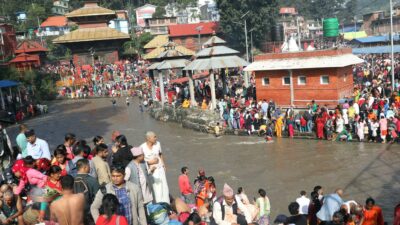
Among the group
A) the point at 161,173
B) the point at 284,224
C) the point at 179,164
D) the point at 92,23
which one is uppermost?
the point at 92,23

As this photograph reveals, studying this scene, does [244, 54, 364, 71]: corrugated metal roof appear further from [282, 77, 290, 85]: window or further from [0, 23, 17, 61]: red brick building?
[0, 23, 17, 61]: red brick building

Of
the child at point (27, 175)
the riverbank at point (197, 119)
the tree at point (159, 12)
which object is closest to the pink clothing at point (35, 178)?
the child at point (27, 175)

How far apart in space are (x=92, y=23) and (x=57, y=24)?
1151 inches

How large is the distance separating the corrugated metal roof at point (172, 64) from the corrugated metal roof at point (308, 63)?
473 cm

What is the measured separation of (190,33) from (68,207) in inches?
2372

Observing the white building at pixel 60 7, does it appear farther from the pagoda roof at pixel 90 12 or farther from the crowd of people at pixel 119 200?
the crowd of people at pixel 119 200

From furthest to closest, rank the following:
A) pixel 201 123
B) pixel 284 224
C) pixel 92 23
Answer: pixel 92 23
pixel 201 123
pixel 284 224

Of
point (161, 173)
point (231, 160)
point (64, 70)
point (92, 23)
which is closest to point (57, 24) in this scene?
point (92, 23)

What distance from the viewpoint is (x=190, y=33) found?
211ft

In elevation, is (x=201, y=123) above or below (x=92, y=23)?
below

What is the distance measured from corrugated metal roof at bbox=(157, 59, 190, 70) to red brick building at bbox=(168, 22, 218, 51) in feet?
120

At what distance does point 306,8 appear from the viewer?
114188 mm

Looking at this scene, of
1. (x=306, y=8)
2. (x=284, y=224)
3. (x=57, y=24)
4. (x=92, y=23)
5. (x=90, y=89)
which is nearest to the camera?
(x=284, y=224)

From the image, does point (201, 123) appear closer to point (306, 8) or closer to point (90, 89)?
point (90, 89)
